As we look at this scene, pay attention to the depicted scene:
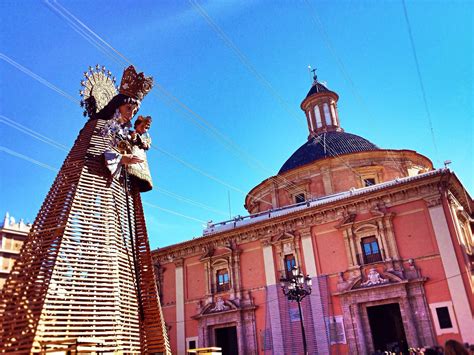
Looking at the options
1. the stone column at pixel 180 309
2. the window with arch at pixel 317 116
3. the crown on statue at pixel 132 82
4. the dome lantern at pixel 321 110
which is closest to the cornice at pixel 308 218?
the stone column at pixel 180 309

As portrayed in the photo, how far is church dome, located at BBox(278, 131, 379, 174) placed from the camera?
23.5m

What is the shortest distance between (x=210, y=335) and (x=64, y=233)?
16.7 m

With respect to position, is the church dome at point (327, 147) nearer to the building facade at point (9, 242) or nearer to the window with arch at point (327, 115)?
the window with arch at point (327, 115)

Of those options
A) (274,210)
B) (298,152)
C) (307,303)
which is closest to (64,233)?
(307,303)

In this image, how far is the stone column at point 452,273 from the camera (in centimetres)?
1509

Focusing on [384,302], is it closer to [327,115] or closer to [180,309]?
[180,309]

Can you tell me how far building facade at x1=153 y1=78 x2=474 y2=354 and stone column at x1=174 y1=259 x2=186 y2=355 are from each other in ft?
0.18

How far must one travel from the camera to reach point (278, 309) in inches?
751

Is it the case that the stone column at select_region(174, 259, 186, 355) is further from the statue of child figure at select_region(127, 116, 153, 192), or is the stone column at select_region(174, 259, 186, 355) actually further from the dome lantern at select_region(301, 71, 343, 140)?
the statue of child figure at select_region(127, 116, 153, 192)

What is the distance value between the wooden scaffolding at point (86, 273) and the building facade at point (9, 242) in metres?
17.6

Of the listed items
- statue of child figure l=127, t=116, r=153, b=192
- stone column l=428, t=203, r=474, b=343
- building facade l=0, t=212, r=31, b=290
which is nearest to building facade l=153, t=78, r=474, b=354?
stone column l=428, t=203, r=474, b=343

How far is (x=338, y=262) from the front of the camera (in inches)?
735

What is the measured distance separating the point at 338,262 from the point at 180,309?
9080mm

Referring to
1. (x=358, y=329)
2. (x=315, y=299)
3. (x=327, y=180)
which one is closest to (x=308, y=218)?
(x=327, y=180)
